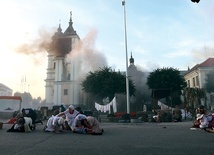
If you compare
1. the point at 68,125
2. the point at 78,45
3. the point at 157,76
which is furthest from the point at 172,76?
the point at 68,125

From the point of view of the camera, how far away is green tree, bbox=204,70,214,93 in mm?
50022

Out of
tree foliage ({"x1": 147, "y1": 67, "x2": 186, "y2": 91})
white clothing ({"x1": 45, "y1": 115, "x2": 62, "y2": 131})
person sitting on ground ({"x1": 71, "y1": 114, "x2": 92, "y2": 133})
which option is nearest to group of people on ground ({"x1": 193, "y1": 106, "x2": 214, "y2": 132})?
person sitting on ground ({"x1": 71, "y1": 114, "x2": 92, "y2": 133})

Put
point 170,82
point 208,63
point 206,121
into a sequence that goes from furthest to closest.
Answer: point 208,63 < point 170,82 < point 206,121

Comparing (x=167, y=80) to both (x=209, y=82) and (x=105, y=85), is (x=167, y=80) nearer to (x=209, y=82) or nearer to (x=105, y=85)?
(x=209, y=82)

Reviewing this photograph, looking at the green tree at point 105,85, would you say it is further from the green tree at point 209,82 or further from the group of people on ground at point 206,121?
the group of people on ground at point 206,121

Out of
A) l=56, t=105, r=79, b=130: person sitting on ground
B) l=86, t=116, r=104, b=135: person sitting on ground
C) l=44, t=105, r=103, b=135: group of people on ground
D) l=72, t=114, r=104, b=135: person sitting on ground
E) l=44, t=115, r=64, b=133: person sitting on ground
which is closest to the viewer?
l=86, t=116, r=104, b=135: person sitting on ground

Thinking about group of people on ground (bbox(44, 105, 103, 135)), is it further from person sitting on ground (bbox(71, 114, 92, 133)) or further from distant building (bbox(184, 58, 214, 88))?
distant building (bbox(184, 58, 214, 88))

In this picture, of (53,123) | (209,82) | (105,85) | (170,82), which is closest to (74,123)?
(53,123)

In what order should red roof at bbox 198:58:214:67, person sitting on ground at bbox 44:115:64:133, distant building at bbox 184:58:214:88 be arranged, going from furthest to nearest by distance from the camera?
red roof at bbox 198:58:214:67
distant building at bbox 184:58:214:88
person sitting on ground at bbox 44:115:64:133

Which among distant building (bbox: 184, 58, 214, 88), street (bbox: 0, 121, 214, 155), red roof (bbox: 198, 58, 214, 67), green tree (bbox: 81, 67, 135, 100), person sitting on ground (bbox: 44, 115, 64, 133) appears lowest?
street (bbox: 0, 121, 214, 155)

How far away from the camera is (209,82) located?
50.4m

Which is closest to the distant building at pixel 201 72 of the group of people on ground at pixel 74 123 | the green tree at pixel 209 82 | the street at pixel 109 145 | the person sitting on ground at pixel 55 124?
the green tree at pixel 209 82

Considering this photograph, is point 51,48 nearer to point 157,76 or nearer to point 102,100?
point 102,100

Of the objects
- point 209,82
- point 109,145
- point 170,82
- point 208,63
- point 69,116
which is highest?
point 208,63
